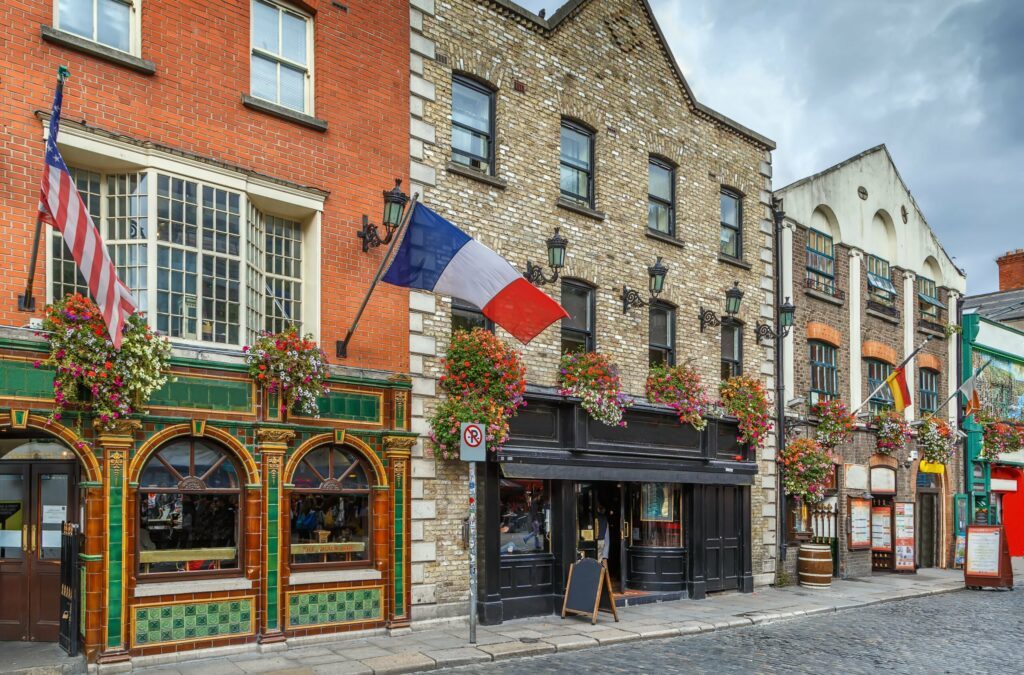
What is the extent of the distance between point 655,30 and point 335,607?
12.3 m

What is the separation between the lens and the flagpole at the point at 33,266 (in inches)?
369

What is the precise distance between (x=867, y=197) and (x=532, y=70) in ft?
40.8

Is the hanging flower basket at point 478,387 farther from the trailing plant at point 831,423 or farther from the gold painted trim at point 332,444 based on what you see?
the trailing plant at point 831,423

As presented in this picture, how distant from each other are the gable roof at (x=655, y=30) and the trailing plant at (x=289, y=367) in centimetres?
665

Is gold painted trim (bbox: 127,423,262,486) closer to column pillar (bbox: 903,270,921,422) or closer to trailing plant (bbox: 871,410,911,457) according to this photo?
trailing plant (bbox: 871,410,911,457)

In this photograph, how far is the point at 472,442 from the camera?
11.8 meters

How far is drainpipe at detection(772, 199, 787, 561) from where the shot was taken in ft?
65.5

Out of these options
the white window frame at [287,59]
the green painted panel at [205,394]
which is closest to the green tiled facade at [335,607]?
the green painted panel at [205,394]

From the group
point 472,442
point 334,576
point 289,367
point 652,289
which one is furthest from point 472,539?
point 652,289

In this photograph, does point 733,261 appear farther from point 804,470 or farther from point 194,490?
point 194,490

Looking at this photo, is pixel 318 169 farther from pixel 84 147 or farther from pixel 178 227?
pixel 84 147

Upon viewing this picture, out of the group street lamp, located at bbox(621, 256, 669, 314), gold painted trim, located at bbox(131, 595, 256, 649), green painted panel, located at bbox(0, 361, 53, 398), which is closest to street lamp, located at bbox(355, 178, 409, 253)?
green painted panel, located at bbox(0, 361, 53, 398)

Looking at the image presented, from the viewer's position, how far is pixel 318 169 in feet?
41.6

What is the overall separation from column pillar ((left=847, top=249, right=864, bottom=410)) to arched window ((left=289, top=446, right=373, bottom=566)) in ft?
46.6
